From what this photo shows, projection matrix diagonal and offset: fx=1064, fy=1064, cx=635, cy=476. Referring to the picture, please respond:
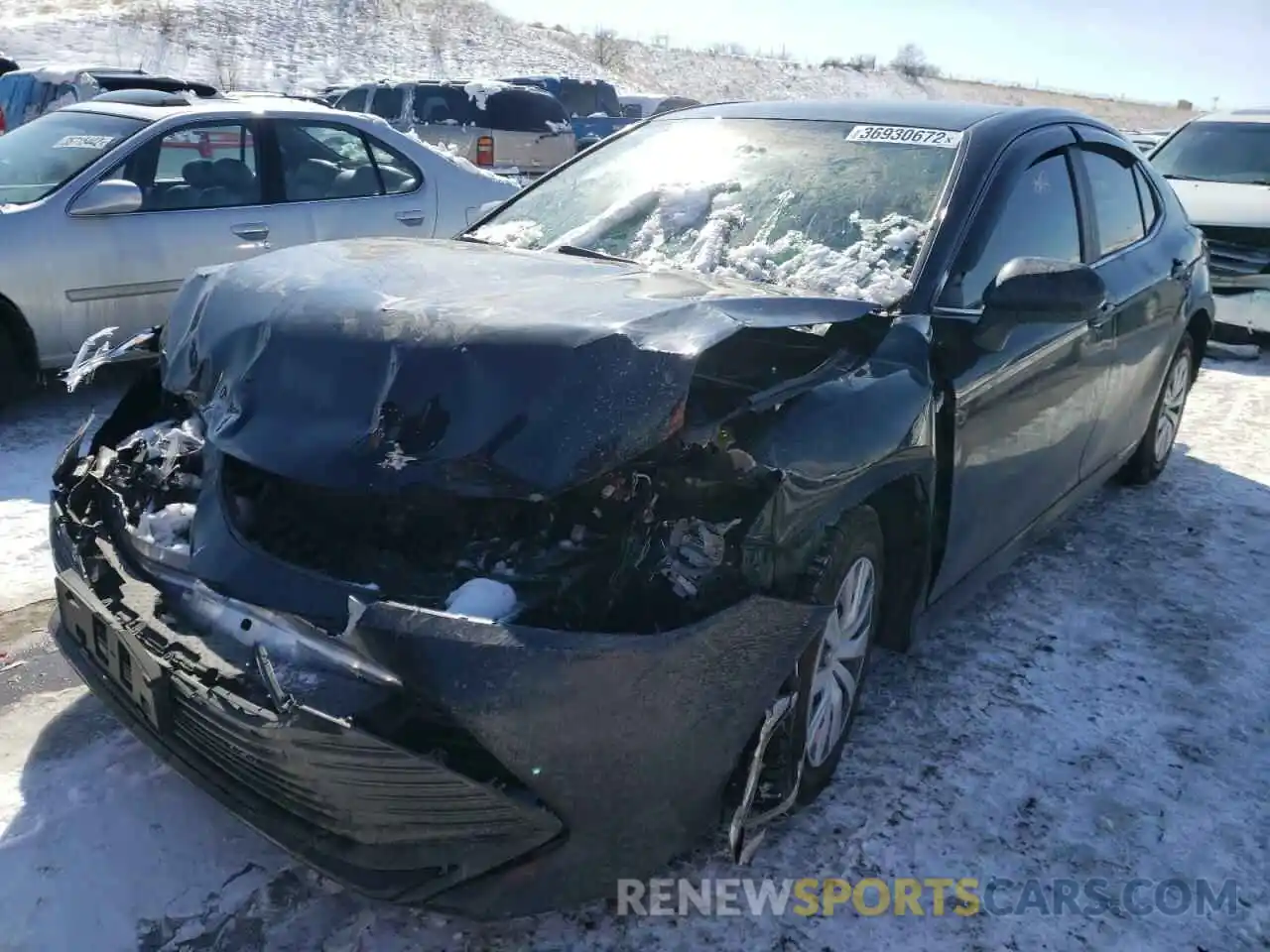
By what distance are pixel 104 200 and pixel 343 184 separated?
144 cm

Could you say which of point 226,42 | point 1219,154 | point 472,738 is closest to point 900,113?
point 472,738

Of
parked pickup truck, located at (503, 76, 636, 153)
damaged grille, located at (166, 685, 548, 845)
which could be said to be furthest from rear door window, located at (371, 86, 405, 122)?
damaged grille, located at (166, 685, 548, 845)

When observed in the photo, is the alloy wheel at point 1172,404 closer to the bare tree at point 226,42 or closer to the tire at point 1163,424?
the tire at point 1163,424

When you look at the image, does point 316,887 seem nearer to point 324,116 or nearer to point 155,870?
point 155,870

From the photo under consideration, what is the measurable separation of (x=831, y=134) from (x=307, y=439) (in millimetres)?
2121

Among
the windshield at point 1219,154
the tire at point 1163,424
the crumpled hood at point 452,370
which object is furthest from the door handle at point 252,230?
the windshield at point 1219,154

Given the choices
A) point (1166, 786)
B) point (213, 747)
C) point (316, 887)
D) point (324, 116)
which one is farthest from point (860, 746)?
point (324, 116)

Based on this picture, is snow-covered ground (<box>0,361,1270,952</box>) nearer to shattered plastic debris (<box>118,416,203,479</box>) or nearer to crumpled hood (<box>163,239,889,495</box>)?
shattered plastic debris (<box>118,416,203,479</box>)

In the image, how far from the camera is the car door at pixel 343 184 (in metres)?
6.11

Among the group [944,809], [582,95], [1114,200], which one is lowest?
[944,809]

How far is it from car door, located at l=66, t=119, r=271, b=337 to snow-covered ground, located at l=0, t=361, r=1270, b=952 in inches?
64.2

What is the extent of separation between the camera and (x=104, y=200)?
17.4 feet

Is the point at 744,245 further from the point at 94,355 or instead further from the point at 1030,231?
the point at 94,355

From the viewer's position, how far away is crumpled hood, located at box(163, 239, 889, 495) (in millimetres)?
2197
